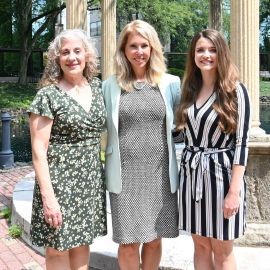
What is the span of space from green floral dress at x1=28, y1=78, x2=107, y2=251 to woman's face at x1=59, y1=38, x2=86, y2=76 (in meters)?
0.16

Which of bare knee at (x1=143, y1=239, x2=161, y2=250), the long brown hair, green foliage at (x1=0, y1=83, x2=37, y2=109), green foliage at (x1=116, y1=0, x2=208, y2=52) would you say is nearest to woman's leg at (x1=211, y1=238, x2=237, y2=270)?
bare knee at (x1=143, y1=239, x2=161, y2=250)

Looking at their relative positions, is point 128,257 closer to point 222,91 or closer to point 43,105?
point 43,105

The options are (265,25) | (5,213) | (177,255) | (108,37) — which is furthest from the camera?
(265,25)

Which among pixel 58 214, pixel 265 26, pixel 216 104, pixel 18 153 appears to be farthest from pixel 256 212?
pixel 265 26

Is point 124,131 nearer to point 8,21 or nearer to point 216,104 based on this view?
point 216,104

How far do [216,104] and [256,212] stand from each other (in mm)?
1943

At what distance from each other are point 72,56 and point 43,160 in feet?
2.25

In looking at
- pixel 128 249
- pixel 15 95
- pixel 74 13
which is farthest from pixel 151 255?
pixel 15 95

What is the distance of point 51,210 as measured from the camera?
9.11 feet

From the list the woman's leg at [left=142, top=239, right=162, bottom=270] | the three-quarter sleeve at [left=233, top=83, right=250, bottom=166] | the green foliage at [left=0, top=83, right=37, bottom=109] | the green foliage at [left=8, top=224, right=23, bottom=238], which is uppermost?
the green foliage at [left=0, top=83, right=37, bottom=109]

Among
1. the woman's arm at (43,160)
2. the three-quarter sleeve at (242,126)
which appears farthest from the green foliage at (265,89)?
the woman's arm at (43,160)

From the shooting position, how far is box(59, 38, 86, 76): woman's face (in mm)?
2855

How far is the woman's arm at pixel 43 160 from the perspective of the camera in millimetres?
2762

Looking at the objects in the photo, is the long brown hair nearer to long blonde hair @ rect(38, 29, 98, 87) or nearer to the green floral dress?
the green floral dress
